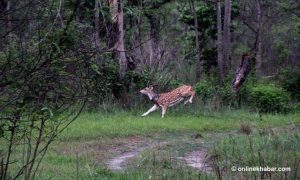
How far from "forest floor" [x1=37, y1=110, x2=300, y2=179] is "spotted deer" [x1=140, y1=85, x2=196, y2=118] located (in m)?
0.37

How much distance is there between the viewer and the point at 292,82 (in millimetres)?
22734

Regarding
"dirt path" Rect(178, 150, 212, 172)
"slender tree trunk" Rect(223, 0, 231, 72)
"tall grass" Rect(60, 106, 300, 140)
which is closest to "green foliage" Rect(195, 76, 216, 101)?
"tall grass" Rect(60, 106, 300, 140)

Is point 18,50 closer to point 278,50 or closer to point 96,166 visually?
point 96,166

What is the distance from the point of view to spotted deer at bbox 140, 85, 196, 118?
18359 millimetres

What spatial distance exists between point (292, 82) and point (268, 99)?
416cm

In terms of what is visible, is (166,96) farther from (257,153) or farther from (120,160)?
(257,153)

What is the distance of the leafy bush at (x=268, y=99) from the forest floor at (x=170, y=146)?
68 centimetres

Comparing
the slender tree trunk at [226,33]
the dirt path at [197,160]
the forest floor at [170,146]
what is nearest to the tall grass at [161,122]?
the forest floor at [170,146]

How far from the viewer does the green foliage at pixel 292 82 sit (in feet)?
74.3

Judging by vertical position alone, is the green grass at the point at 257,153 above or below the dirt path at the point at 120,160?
above

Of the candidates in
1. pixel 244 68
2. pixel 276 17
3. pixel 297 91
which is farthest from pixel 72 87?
pixel 276 17

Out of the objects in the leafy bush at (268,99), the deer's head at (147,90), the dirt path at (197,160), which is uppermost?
the deer's head at (147,90)

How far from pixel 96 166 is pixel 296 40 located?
29770 millimetres

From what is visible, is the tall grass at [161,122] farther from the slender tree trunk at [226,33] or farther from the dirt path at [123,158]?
the slender tree trunk at [226,33]
